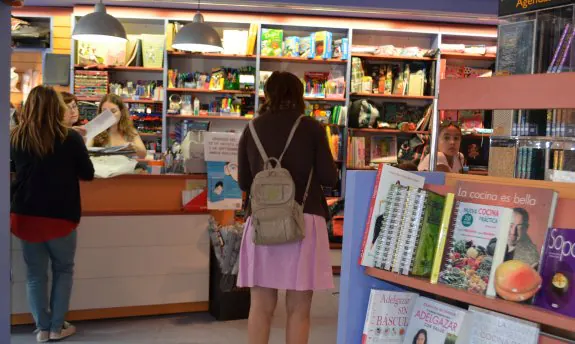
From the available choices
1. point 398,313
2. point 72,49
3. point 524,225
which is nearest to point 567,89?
point 524,225

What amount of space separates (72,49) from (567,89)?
6360 millimetres

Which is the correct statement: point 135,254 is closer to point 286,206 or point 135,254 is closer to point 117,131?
point 117,131

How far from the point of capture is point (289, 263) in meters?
3.06

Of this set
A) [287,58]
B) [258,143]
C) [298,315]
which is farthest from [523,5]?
[287,58]

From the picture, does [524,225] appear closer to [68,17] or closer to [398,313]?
[398,313]

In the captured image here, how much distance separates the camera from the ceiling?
6.83 meters

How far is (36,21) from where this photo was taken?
7.43 m

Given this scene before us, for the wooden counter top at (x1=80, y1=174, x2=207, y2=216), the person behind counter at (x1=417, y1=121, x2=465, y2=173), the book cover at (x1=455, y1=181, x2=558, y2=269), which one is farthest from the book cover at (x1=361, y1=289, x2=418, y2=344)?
the person behind counter at (x1=417, y1=121, x2=465, y2=173)

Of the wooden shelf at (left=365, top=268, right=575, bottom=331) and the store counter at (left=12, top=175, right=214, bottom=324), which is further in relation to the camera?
the store counter at (left=12, top=175, right=214, bottom=324)

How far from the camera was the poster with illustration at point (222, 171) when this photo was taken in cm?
460

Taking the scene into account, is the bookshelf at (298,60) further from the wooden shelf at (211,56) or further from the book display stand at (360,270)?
the book display stand at (360,270)

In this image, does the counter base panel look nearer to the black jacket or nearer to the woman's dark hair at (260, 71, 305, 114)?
the black jacket

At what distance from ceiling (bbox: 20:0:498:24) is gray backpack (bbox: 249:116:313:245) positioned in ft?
13.8

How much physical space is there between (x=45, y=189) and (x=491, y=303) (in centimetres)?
299
